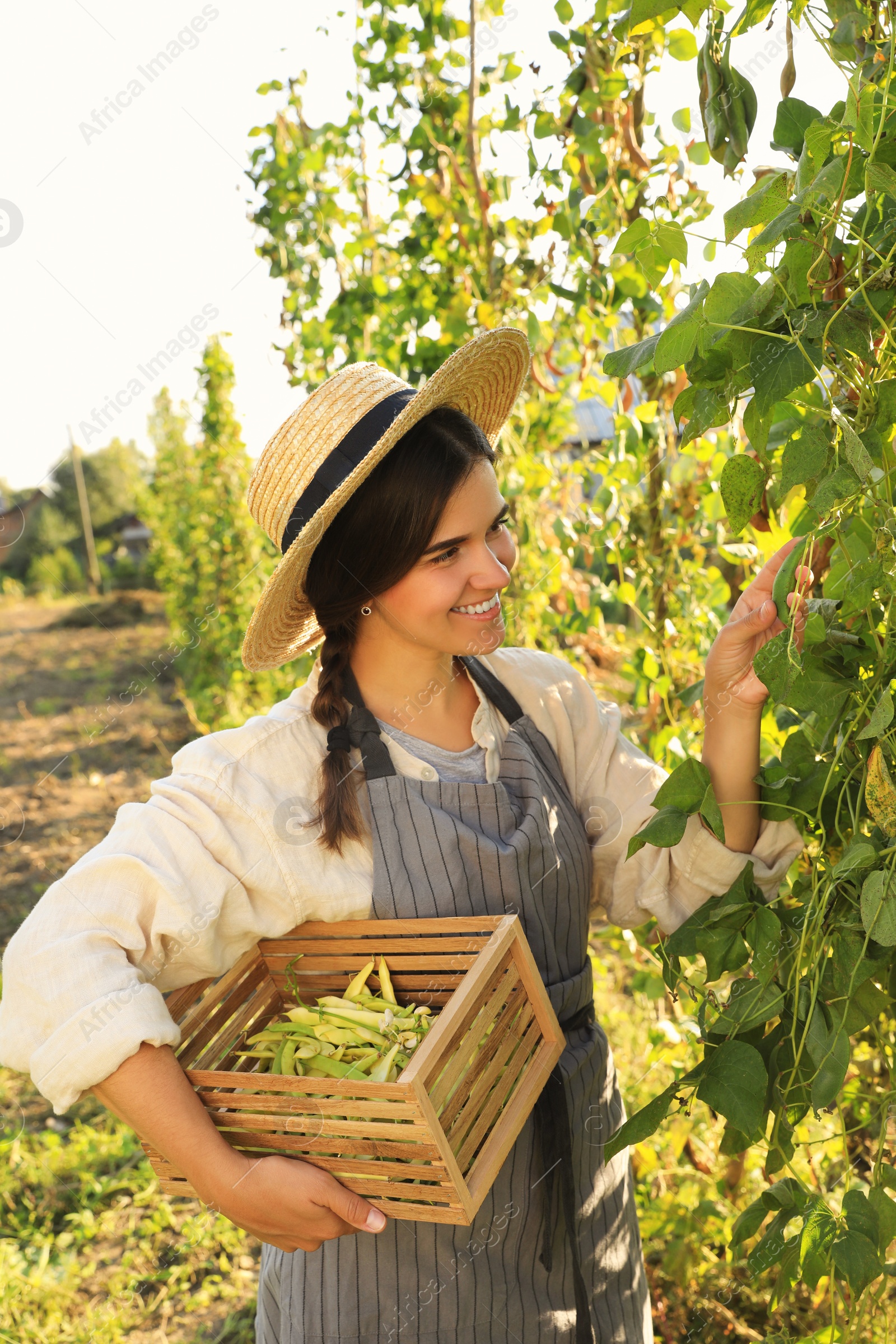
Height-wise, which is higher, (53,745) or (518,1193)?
(518,1193)

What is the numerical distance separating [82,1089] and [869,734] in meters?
0.93

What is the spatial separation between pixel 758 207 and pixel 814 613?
35cm

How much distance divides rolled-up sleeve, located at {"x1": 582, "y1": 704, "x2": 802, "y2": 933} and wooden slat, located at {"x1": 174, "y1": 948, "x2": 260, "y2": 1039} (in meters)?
0.53

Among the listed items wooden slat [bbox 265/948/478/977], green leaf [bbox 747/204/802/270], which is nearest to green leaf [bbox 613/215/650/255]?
green leaf [bbox 747/204/802/270]

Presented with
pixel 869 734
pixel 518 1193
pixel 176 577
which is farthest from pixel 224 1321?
pixel 176 577

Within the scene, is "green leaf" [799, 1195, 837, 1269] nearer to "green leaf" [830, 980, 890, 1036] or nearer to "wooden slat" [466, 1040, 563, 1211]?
"green leaf" [830, 980, 890, 1036]

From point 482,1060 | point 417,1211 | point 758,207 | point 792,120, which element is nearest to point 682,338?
point 758,207

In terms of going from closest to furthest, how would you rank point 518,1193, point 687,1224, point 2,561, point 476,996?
point 476,996 < point 518,1193 < point 687,1224 < point 2,561

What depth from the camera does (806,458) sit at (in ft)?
2.92

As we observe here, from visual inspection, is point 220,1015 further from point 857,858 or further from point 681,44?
point 681,44

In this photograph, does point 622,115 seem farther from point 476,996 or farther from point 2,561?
point 2,561

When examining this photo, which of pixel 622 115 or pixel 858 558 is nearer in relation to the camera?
pixel 858 558

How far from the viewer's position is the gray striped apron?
51.5 inches

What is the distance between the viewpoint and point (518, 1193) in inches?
53.2
